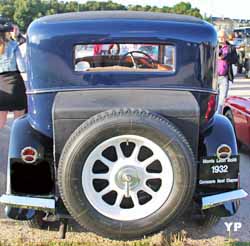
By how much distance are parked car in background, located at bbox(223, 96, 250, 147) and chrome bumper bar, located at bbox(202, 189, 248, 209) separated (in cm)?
232

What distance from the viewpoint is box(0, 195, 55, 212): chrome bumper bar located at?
10.5 feet

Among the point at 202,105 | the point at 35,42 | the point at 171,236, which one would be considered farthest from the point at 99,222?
the point at 35,42

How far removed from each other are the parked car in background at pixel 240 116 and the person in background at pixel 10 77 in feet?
8.67

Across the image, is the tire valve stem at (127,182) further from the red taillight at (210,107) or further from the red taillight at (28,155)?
the red taillight at (210,107)

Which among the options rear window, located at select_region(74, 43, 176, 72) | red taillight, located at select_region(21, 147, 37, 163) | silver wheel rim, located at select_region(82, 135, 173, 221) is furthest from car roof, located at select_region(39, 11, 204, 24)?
silver wheel rim, located at select_region(82, 135, 173, 221)

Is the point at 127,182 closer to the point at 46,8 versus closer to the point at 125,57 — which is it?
the point at 125,57

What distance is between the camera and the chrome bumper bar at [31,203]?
10.5 feet

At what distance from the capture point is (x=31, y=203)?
3.20 m

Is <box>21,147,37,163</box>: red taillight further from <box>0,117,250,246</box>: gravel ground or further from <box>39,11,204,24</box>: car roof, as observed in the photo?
<box>39,11,204,24</box>: car roof

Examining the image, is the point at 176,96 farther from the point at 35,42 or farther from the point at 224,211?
the point at 35,42

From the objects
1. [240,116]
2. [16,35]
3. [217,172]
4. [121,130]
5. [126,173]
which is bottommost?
[240,116]

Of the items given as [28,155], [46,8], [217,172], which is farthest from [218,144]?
[46,8]

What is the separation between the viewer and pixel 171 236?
3691 millimetres

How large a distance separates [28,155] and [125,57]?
1300 millimetres
